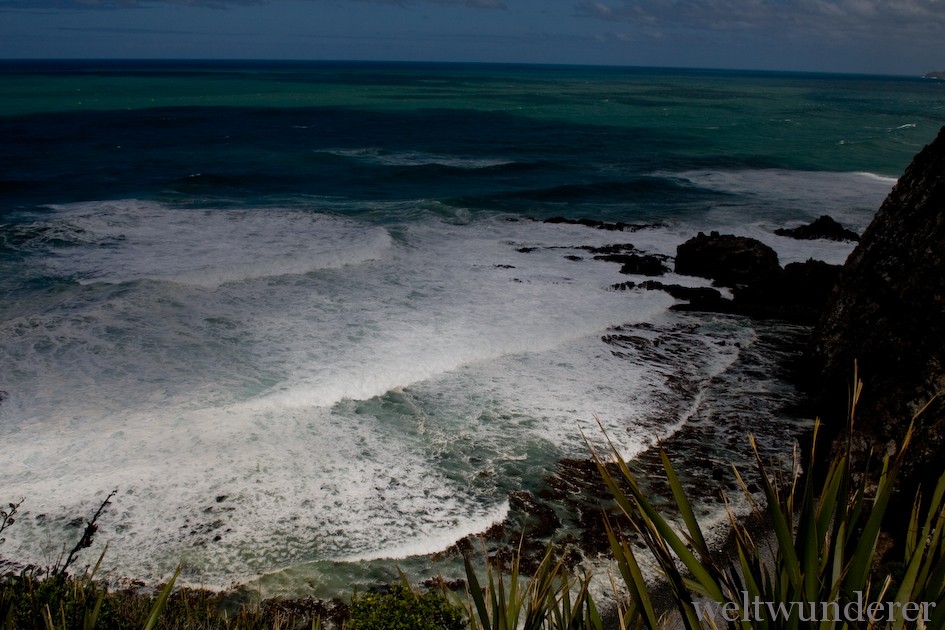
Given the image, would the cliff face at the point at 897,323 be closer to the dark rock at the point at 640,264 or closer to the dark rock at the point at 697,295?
the dark rock at the point at 697,295

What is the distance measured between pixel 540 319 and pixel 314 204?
1569 centimetres

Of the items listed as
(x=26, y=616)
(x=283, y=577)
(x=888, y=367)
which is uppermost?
(x=888, y=367)

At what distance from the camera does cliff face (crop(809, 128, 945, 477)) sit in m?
8.01

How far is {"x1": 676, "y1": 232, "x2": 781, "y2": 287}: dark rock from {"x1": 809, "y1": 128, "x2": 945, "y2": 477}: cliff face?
650 centimetres

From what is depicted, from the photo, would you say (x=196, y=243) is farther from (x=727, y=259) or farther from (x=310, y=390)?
(x=727, y=259)

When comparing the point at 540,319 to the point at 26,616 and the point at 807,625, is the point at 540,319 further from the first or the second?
the point at 807,625

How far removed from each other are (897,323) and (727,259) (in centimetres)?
979

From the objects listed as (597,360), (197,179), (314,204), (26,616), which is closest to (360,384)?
(597,360)

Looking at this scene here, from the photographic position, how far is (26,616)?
4871mm

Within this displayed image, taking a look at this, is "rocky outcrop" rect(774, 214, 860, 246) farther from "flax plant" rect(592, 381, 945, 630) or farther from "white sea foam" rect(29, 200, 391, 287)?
"flax plant" rect(592, 381, 945, 630)

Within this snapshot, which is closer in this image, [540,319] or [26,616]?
[26,616]

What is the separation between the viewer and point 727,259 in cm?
1884

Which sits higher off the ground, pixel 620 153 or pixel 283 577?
pixel 620 153

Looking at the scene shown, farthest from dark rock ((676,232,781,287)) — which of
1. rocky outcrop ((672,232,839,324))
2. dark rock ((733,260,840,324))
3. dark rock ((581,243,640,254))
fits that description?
dark rock ((581,243,640,254))
